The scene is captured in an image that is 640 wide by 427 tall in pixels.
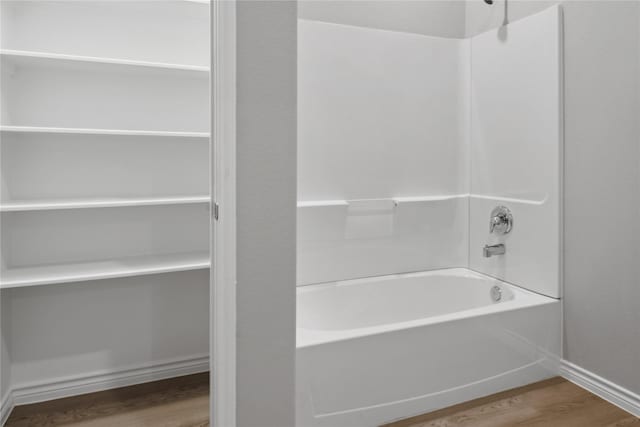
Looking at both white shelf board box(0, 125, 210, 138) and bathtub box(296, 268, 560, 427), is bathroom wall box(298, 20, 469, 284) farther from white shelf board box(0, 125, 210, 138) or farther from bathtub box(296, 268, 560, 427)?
white shelf board box(0, 125, 210, 138)

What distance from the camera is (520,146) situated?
253 centimetres

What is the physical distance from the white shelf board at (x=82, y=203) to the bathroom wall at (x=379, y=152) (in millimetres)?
717

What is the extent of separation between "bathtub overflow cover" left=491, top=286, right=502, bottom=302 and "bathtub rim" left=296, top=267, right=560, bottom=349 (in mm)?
39

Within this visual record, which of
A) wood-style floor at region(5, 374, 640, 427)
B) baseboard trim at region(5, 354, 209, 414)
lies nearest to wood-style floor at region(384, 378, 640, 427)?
wood-style floor at region(5, 374, 640, 427)

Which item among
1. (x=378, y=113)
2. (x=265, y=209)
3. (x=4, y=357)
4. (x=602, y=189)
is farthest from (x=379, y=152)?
(x=4, y=357)

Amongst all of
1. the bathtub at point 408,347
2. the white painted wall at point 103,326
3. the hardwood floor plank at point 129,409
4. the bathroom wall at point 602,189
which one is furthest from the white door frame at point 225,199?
the bathroom wall at point 602,189

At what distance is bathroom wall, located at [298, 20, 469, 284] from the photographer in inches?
99.6

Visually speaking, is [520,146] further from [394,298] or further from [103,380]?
[103,380]

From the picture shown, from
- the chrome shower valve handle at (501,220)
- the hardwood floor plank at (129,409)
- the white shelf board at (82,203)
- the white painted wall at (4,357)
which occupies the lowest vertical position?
the hardwood floor plank at (129,409)

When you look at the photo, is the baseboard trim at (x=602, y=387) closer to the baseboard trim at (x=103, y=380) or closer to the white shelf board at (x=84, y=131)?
the baseboard trim at (x=103, y=380)

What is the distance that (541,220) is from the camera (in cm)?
243

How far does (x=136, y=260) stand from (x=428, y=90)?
1939 millimetres

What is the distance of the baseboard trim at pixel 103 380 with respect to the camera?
2.13 m

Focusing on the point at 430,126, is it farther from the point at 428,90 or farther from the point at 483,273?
the point at 483,273
